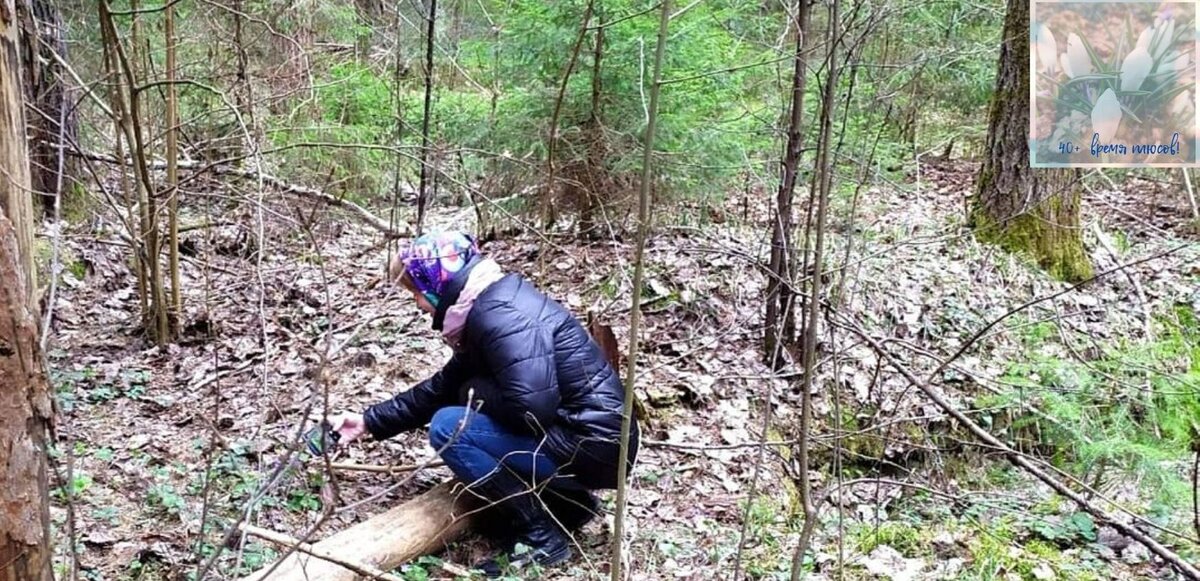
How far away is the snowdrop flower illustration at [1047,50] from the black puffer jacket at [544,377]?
9.60 feet

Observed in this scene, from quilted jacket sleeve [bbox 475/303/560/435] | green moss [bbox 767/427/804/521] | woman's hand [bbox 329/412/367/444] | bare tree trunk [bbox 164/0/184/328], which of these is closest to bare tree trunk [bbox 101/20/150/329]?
bare tree trunk [bbox 164/0/184/328]

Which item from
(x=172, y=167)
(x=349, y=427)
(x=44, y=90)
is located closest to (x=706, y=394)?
(x=349, y=427)

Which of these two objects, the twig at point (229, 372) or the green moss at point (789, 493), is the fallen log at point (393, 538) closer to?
the green moss at point (789, 493)

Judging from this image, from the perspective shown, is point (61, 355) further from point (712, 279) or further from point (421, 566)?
point (712, 279)

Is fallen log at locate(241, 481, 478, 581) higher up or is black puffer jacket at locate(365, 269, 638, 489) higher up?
black puffer jacket at locate(365, 269, 638, 489)

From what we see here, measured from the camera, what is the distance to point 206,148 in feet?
15.0

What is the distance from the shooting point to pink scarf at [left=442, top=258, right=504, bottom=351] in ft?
10.6

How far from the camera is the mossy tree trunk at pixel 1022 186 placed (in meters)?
6.00

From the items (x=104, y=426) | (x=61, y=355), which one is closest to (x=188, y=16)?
(x=61, y=355)

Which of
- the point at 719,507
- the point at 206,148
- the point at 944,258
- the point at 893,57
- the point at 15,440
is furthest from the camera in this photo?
the point at 893,57

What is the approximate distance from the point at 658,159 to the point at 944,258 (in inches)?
88.2

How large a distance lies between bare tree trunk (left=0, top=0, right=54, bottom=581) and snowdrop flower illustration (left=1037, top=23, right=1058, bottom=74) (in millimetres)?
4497

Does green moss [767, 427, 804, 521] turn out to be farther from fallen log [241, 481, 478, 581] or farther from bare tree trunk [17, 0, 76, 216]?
bare tree trunk [17, 0, 76, 216]

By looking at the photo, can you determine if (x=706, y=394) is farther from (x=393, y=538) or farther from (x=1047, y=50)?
(x=1047, y=50)
